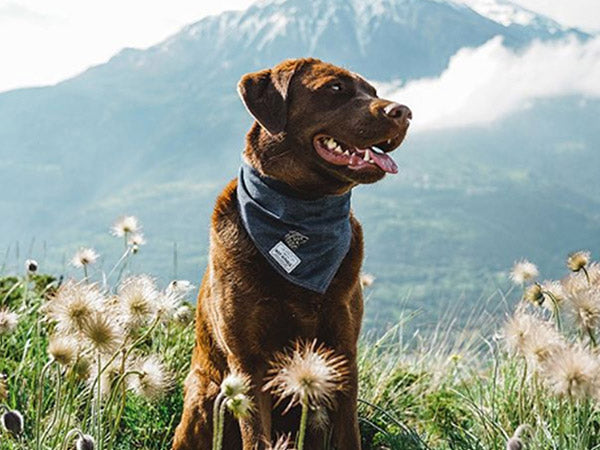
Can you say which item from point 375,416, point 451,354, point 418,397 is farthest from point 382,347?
point 375,416

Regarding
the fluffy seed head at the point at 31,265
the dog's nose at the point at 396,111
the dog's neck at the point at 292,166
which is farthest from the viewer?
the fluffy seed head at the point at 31,265

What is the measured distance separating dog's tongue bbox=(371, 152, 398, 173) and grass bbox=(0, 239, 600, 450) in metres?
0.78

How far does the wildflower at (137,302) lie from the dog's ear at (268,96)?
0.88 metres

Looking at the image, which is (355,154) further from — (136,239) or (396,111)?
(136,239)

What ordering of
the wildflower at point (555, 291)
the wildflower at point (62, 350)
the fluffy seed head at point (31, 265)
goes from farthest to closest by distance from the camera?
the fluffy seed head at point (31, 265)
the wildflower at point (555, 291)
the wildflower at point (62, 350)

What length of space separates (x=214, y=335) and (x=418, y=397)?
100 inches

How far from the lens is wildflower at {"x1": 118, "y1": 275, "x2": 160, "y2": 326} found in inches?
125

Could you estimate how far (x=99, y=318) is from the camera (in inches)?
115

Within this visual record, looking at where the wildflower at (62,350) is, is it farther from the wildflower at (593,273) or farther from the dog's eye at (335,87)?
the wildflower at (593,273)

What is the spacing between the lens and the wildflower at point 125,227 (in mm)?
5570

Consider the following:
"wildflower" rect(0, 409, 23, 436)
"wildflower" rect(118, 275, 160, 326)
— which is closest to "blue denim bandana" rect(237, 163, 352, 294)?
"wildflower" rect(118, 275, 160, 326)

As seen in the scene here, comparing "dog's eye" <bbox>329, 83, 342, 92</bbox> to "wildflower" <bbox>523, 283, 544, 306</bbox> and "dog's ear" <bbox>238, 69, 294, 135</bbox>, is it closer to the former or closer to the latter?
"dog's ear" <bbox>238, 69, 294, 135</bbox>

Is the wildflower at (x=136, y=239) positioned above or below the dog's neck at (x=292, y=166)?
below

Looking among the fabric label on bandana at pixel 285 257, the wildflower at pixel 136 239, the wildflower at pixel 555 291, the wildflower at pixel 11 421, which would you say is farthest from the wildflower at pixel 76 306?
the wildflower at pixel 136 239
